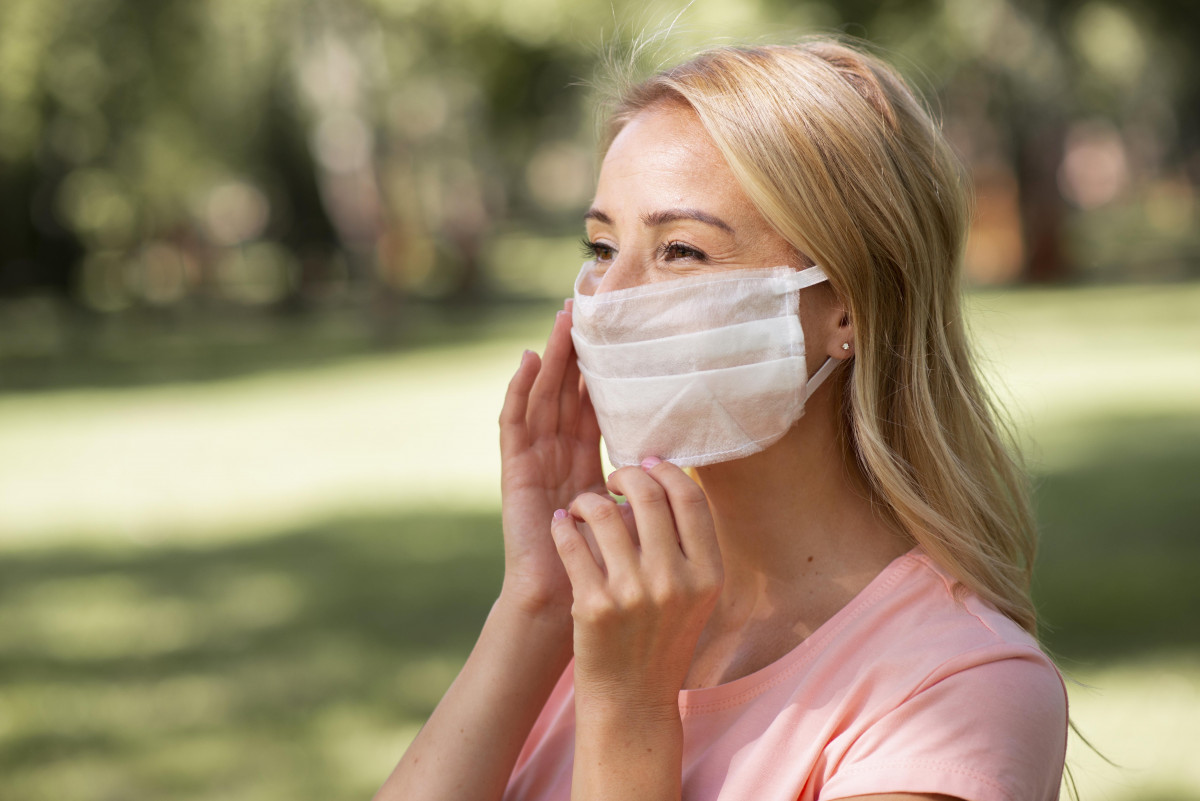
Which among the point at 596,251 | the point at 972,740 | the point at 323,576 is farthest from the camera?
the point at 323,576

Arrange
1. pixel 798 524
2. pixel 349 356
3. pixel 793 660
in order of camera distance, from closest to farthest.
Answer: pixel 793 660 < pixel 798 524 < pixel 349 356

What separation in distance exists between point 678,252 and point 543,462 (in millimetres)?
570

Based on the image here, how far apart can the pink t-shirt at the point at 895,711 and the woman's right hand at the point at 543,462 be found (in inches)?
15.8

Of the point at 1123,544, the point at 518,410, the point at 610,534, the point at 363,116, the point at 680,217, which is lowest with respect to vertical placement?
the point at 1123,544

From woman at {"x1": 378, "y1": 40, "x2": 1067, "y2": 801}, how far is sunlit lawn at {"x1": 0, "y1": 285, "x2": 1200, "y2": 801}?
94cm

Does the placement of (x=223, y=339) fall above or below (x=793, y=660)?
above

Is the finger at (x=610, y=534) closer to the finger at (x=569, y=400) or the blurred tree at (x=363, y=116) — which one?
the finger at (x=569, y=400)

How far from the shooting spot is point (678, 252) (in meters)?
2.26

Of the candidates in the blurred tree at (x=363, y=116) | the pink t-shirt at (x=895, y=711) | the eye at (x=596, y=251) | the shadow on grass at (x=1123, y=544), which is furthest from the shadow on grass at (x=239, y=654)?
the blurred tree at (x=363, y=116)

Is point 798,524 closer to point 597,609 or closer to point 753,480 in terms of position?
point 753,480

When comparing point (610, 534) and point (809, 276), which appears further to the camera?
point (809, 276)

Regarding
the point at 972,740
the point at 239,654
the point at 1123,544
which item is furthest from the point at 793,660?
the point at 1123,544

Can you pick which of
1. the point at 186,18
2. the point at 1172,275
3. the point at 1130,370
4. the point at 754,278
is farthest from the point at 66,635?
the point at 1172,275

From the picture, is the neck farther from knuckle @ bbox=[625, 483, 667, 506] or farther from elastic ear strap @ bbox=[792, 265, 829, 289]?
knuckle @ bbox=[625, 483, 667, 506]
